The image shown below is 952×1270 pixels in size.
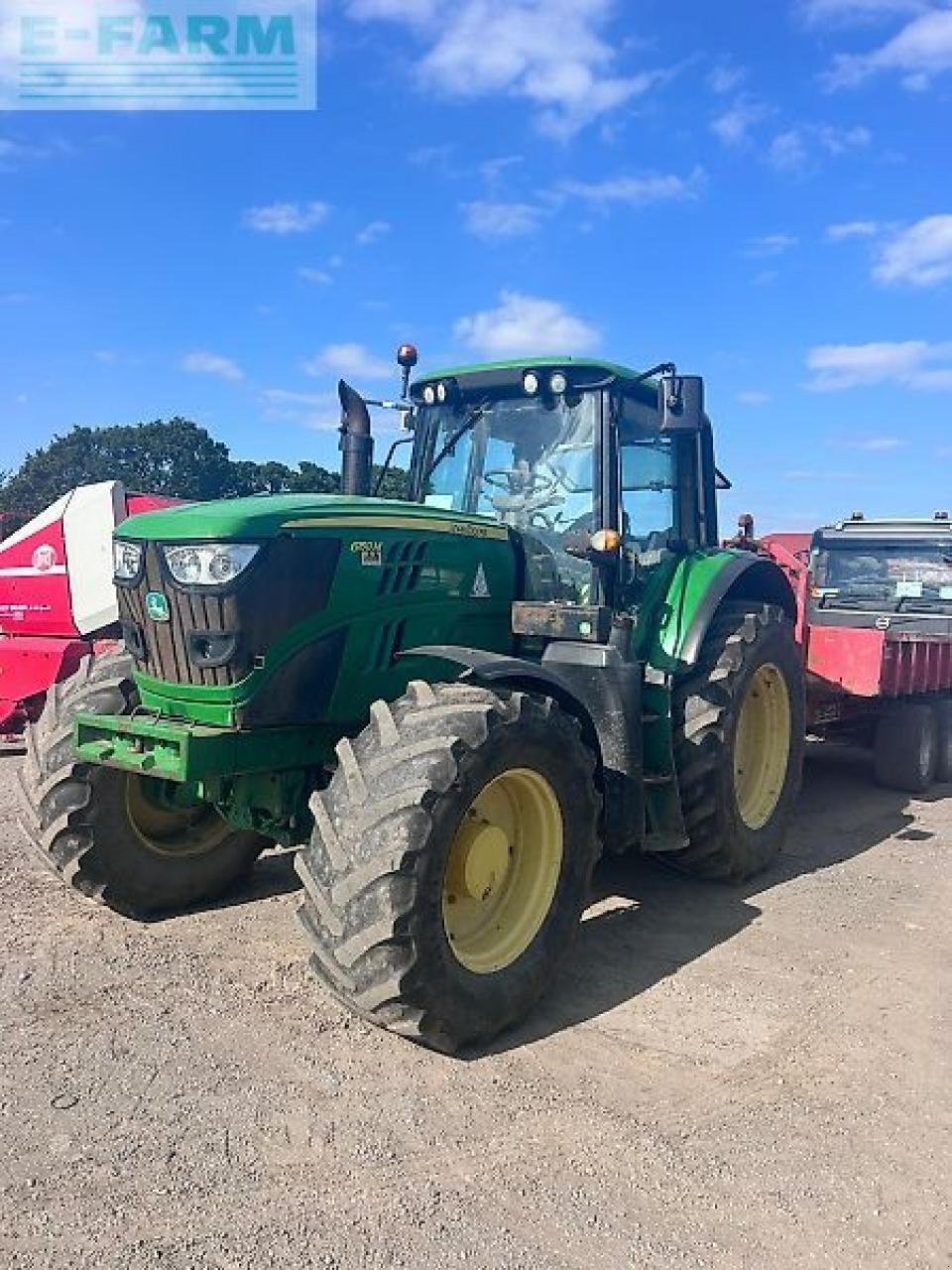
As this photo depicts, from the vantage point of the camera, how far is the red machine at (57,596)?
878cm

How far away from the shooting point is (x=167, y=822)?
5.05 metres

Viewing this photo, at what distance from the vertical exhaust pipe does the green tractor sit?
0.02 meters

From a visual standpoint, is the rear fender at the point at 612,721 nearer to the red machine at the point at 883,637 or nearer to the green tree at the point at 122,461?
the red machine at the point at 883,637

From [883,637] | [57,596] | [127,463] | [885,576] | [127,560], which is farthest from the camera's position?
[127,463]

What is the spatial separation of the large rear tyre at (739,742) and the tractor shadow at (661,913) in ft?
0.61

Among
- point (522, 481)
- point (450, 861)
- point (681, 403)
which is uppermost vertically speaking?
point (681, 403)

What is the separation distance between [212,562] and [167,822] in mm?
1586

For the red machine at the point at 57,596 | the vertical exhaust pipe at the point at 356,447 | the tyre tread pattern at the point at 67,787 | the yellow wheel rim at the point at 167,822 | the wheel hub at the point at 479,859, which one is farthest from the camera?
the red machine at the point at 57,596

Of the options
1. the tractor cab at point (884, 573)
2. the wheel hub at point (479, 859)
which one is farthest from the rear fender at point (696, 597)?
the tractor cab at point (884, 573)

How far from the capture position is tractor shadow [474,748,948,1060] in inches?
167

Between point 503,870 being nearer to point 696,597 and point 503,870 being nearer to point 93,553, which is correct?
point 696,597

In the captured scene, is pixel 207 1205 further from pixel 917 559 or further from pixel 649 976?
pixel 917 559

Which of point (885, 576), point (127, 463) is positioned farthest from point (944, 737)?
point (127, 463)

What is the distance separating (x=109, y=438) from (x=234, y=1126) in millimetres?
39141
